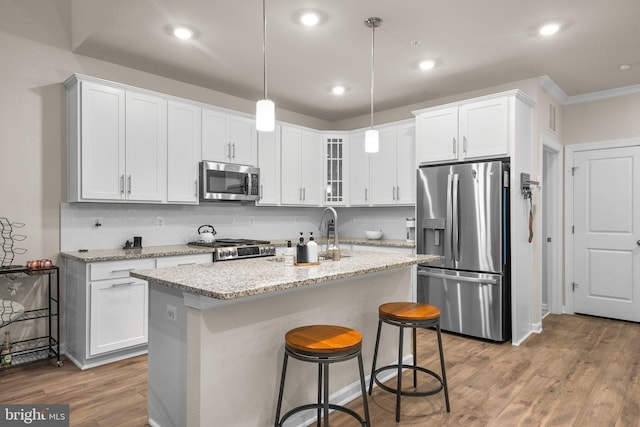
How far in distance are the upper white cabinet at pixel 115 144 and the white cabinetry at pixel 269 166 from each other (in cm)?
124

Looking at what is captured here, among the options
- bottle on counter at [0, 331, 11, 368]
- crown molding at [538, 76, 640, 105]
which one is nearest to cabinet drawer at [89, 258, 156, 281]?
bottle on counter at [0, 331, 11, 368]

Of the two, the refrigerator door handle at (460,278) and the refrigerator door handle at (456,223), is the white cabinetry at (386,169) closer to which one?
the refrigerator door handle at (456,223)

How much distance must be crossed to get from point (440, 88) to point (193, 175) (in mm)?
2973

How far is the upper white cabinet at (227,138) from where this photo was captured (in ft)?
14.0

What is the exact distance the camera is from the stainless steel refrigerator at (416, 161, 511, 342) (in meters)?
3.84

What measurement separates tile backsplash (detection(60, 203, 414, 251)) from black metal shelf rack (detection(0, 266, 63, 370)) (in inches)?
15.4

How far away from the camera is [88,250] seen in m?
3.65

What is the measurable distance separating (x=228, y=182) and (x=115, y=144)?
48.3 inches

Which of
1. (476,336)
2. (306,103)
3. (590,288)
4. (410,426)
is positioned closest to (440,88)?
(306,103)

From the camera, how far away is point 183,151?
4066 millimetres

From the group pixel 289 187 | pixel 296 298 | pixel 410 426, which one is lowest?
pixel 410 426

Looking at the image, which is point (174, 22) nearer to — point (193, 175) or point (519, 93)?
point (193, 175)

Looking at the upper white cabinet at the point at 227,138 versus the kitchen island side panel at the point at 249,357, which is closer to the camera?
the kitchen island side panel at the point at 249,357

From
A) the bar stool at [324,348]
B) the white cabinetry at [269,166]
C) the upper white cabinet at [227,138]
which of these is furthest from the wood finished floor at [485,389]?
the white cabinetry at [269,166]
